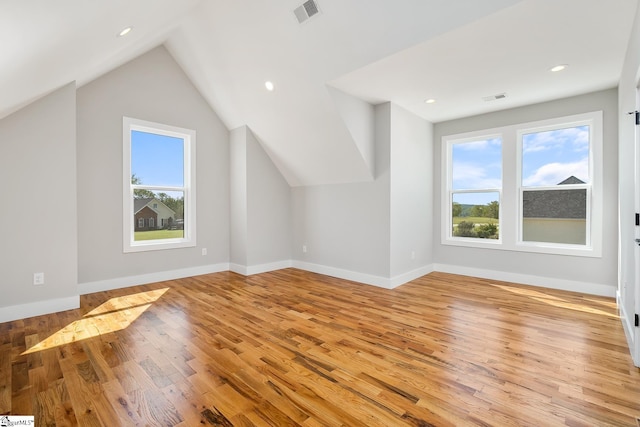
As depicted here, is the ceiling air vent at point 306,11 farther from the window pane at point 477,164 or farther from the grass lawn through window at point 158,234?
the grass lawn through window at point 158,234

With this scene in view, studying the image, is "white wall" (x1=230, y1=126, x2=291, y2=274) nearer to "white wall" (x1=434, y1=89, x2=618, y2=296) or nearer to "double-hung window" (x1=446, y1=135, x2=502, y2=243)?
"white wall" (x1=434, y1=89, x2=618, y2=296)

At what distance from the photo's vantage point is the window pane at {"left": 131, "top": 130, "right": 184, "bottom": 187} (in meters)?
4.44

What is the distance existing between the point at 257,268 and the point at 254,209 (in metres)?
1.01

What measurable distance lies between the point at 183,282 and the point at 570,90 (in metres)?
5.80

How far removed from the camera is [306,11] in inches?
113

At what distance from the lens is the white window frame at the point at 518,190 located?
3771 mm

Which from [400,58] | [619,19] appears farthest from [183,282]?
[619,19]

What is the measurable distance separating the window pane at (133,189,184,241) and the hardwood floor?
1.20 meters

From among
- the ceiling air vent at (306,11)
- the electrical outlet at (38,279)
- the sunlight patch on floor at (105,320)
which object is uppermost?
the ceiling air vent at (306,11)

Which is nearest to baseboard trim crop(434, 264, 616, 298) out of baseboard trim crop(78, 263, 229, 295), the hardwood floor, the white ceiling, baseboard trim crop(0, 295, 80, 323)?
the hardwood floor

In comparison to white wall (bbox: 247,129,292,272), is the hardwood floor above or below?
below

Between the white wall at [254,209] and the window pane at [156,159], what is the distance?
2.88 ft

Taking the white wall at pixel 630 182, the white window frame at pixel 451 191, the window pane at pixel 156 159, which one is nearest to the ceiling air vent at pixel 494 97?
the white window frame at pixel 451 191

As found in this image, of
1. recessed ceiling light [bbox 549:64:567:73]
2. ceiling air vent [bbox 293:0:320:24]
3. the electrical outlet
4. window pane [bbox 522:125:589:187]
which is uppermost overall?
ceiling air vent [bbox 293:0:320:24]
